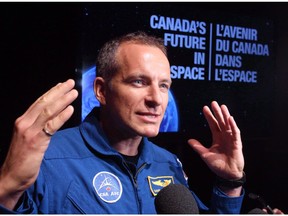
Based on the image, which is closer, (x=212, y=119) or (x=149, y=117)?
(x=149, y=117)

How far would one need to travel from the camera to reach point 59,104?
33.8 inches

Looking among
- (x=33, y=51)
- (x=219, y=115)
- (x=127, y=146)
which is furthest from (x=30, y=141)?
(x=33, y=51)

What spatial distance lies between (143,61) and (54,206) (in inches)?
22.8

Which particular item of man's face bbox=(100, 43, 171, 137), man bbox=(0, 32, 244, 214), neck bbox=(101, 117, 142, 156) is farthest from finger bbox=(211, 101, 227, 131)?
neck bbox=(101, 117, 142, 156)

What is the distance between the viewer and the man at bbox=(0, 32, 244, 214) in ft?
3.76

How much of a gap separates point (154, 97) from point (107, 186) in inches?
13.7

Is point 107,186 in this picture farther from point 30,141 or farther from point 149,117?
point 30,141

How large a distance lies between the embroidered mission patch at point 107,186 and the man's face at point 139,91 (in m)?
0.18

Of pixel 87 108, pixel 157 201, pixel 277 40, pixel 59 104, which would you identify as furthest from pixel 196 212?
pixel 277 40

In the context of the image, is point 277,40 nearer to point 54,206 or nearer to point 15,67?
point 15,67

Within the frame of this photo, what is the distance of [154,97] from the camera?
1221 mm

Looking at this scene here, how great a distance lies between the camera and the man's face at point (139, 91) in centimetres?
123

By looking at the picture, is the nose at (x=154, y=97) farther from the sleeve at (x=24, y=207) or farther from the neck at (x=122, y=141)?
the sleeve at (x=24, y=207)

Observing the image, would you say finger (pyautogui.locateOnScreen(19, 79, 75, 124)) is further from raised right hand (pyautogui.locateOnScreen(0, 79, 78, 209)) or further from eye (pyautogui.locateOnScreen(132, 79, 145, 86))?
eye (pyautogui.locateOnScreen(132, 79, 145, 86))
